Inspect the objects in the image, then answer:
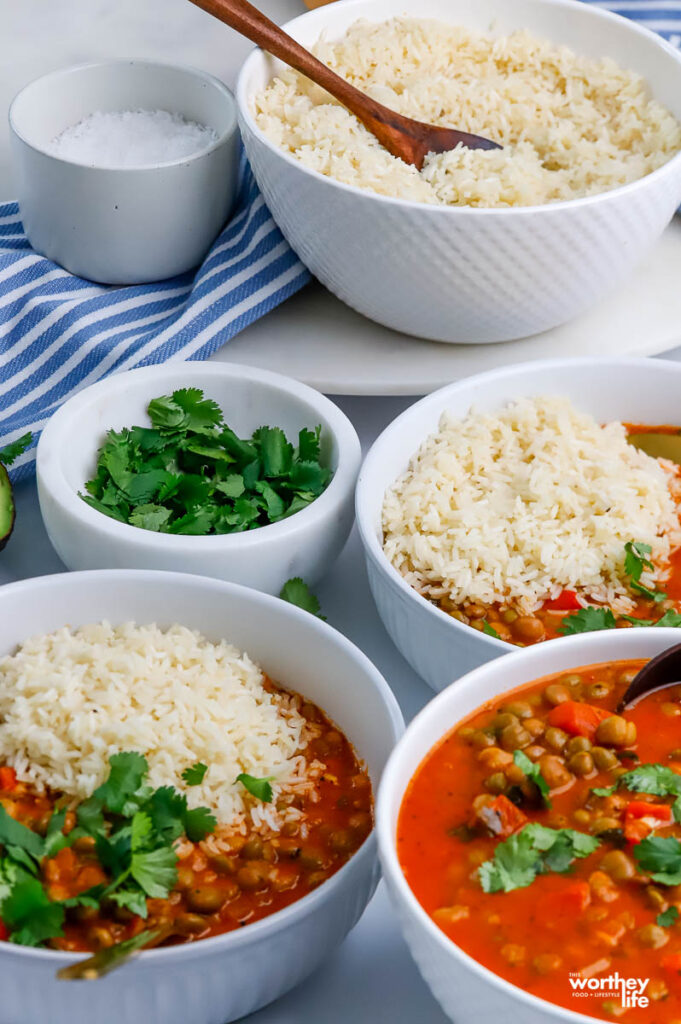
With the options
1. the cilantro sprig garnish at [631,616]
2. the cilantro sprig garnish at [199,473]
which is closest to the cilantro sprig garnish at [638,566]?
the cilantro sprig garnish at [631,616]

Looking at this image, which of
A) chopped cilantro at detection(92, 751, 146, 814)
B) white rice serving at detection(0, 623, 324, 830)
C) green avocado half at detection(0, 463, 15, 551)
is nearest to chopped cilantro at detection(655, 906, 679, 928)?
white rice serving at detection(0, 623, 324, 830)

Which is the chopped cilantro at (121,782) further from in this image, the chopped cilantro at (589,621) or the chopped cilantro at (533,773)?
the chopped cilantro at (589,621)

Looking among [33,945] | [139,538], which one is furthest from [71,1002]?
[139,538]

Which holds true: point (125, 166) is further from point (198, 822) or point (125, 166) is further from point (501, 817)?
point (501, 817)

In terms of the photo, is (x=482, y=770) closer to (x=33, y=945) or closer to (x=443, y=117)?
(x=33, y=945)

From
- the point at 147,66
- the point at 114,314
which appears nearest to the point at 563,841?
the point at 114,314
